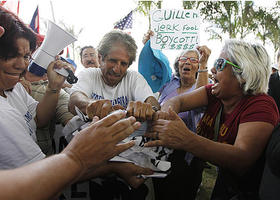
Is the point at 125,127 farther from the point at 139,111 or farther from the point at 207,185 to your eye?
the point at 207,185

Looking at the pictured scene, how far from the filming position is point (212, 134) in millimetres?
1974

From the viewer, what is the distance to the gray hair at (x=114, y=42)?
2.11 m

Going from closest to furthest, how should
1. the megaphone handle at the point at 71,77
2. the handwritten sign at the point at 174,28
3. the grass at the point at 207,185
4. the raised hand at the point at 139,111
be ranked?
1. the raised hand at the point at 139,111
2. the megaphone handle at the point at 71,77
3. the handwritten sign at the point at 174,28
4. the grass at the point at 207,185

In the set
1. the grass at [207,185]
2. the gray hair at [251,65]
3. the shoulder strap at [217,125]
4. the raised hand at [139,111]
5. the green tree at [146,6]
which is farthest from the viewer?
the green tree at [146,6]

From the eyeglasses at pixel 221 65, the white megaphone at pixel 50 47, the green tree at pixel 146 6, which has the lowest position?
the eyeglasses at pixel 221 65

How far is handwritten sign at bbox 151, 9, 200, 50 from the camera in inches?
116

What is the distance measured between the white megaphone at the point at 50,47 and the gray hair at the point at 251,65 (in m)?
1.40

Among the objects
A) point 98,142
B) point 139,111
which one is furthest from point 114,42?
point 98,142

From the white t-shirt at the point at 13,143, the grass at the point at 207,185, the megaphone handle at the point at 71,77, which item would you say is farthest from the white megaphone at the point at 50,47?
the grass at the point at 207,185

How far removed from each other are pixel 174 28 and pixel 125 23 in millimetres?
2053

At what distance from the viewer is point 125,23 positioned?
476 cm

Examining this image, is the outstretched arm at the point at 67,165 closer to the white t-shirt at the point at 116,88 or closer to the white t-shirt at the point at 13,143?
the white t-shirt at the point at 13,143

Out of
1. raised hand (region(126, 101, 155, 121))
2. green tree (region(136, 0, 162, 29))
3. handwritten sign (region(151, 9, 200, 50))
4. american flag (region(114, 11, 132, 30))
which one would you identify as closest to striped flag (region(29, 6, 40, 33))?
american flag (region(114, 11, 132, 30))

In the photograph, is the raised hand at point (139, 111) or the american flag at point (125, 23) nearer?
the raised hand at point (139, 111)
